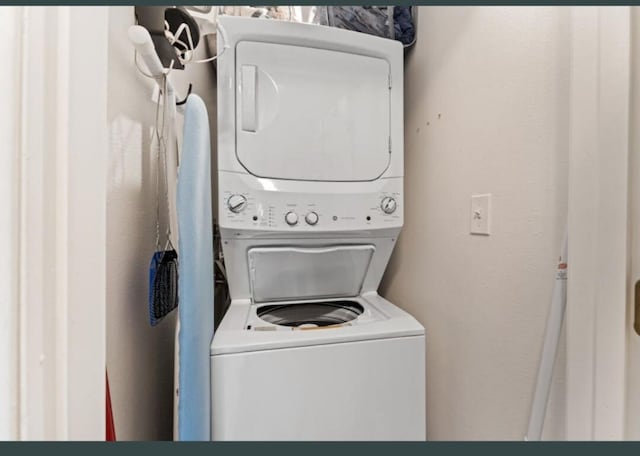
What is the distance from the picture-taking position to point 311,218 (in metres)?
1.31

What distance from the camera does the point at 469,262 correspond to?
3.79ft

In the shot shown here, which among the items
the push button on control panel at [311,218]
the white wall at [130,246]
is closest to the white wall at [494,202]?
the push button on control panel at [311,218]

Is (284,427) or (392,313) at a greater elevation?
(392,313)

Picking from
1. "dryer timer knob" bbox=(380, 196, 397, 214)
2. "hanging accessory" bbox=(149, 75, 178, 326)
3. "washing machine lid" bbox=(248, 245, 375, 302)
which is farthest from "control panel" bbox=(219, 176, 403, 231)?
"hanging accessory" bbox=(149, 75, 178, 326)

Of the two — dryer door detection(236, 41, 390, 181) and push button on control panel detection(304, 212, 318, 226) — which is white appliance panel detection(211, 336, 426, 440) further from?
dryer door detection(236, 41, 390, 181)

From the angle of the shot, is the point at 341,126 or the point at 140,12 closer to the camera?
the point at 140,12

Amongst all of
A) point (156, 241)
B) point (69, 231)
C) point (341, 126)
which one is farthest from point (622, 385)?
point (156, 241)

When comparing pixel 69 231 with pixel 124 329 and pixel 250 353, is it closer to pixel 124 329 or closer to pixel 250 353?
pixel 124 329

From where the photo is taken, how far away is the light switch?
3.48ft

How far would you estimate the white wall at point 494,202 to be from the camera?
33.6 inches

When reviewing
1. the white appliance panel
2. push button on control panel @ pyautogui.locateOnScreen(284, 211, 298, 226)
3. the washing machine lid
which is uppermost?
push button on control panel @ pyautogui.locateOnScreen(284, 211, 298, 226)

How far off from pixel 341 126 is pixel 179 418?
1.25m

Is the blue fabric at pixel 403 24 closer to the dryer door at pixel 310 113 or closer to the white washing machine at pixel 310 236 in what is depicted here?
the white washing machine at pixel 310 236

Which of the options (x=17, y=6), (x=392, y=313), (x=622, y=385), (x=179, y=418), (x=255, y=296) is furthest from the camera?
(x=255, y=296)
